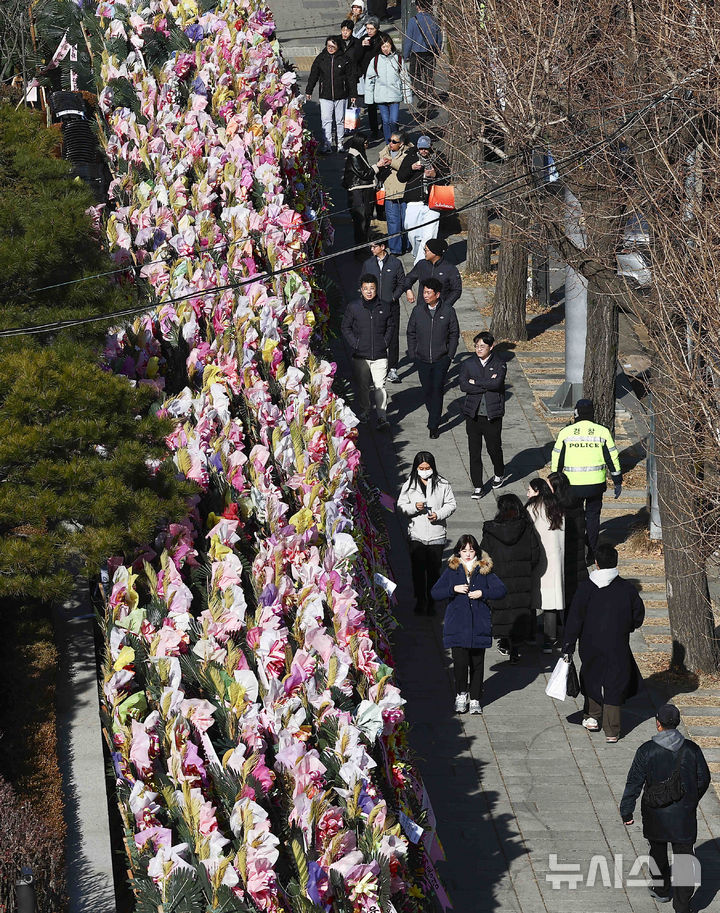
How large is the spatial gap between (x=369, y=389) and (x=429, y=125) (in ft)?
16.4

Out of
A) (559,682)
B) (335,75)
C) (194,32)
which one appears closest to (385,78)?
(335,75)

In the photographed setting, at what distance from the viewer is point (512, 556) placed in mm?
12812

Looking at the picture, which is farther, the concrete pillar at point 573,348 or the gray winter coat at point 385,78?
the gray winter coat at point 385,78

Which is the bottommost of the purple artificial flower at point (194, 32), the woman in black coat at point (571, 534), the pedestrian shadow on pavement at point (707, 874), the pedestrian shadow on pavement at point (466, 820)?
the pedestrian shadow on pavement at point (707, 874)

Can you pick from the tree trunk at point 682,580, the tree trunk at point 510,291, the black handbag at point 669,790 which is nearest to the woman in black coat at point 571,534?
the tree trunk at point 682,580

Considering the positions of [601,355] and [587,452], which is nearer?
[587,452]

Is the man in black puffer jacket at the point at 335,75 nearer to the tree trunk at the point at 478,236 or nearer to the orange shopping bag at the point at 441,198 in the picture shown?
the tree trunk at the point at 478,236

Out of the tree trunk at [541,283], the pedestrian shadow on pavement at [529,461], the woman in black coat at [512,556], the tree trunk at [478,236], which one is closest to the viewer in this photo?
the woman in black coat at [512,556]

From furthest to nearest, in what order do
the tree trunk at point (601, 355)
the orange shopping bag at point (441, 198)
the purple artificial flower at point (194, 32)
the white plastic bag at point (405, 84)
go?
1. the white plastic bag at point (405, 84)
2. the purple artificial flower at point (194, 32)
3. the orange shopping bag at point (441, 198)
4. the tree trunk at point (601, 355)

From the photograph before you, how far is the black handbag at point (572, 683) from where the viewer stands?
1218 centimetres

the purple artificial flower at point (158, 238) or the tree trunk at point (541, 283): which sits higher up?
the purple artificial flower at point (158, 238)

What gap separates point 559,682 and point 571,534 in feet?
6.72

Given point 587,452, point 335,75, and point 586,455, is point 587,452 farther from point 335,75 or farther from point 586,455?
point 335,75

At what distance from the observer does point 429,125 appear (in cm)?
2052
